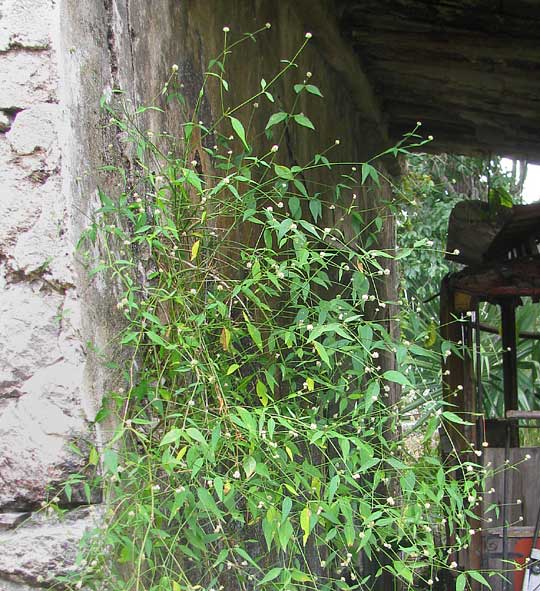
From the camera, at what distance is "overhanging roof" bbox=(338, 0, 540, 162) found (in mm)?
3332

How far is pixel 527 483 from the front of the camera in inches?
157

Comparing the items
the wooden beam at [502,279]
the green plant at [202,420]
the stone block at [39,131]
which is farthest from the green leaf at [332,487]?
the wooden beam at [502,279]

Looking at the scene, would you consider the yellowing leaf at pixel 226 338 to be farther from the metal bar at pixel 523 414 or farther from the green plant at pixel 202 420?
the metal bar at pixel 523 414

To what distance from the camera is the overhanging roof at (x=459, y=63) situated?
3.33 m

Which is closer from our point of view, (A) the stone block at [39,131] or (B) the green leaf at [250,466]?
(B) the green leaf at [250,466]

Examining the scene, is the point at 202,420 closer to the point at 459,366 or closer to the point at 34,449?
the point at 34,449

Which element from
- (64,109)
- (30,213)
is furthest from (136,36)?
(30,213)

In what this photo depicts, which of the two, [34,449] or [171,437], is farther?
[34,449]

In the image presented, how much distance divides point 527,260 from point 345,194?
924 millimetres

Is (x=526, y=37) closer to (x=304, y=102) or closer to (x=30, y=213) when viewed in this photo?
(x=304, y=102)

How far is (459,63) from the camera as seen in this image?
380 cm

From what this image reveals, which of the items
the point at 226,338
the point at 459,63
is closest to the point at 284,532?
the point at 226,338

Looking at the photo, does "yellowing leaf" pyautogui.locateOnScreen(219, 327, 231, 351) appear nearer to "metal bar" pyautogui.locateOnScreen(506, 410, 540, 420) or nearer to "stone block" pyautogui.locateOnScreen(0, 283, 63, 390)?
"stone block" pyautogui.locateOnScreen(0, 283, 63, 390)

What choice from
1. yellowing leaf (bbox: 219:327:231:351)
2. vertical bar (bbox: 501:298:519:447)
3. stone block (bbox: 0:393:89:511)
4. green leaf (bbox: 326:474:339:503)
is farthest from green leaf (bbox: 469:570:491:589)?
vertical bar (bbox: 501:298:519:447)
